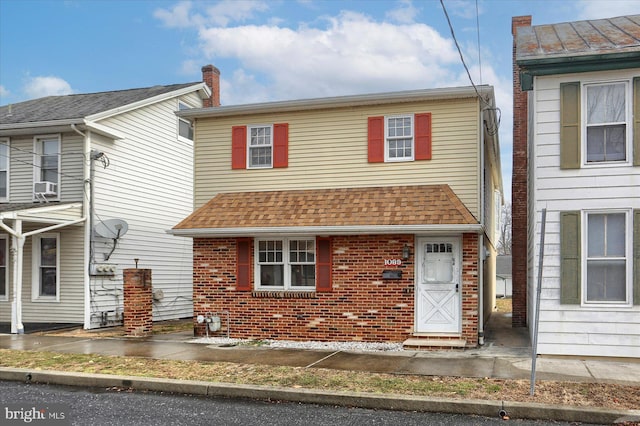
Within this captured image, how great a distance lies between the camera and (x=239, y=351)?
11.5 metres

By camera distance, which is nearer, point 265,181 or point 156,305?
point 265,181

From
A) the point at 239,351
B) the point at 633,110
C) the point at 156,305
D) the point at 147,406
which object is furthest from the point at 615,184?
the point at 156,305

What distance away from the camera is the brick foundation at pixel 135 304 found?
554 inches

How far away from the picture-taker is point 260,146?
572 inches

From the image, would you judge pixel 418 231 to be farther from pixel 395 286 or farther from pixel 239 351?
pixel 239 351

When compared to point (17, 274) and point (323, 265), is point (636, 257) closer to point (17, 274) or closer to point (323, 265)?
point (323, 265)

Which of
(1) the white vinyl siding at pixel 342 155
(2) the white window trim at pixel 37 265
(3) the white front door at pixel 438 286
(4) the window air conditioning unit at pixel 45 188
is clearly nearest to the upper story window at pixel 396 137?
(1) the white vinyl siding at pixel 342 155

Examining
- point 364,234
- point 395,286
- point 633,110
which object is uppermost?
point 633,110

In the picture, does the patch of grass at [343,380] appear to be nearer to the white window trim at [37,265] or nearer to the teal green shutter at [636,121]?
the teal green shutter at [636,121]

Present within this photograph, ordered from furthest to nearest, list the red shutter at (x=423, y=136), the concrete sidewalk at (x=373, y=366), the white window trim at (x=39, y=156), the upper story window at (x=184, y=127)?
1. the upper story window at (x=184, y=127)
2. the white window trim at (x=39, y=156)
3. the red shutter at (x=423, y=136)
4. the concrete sidewalk at (x=373, y=366)

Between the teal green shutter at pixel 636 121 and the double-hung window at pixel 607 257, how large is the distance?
3.22 ft

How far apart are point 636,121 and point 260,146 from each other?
8.03 meters

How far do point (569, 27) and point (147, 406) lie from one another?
11.6 m

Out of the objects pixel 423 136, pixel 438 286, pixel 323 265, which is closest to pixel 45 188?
pixel 323 265
